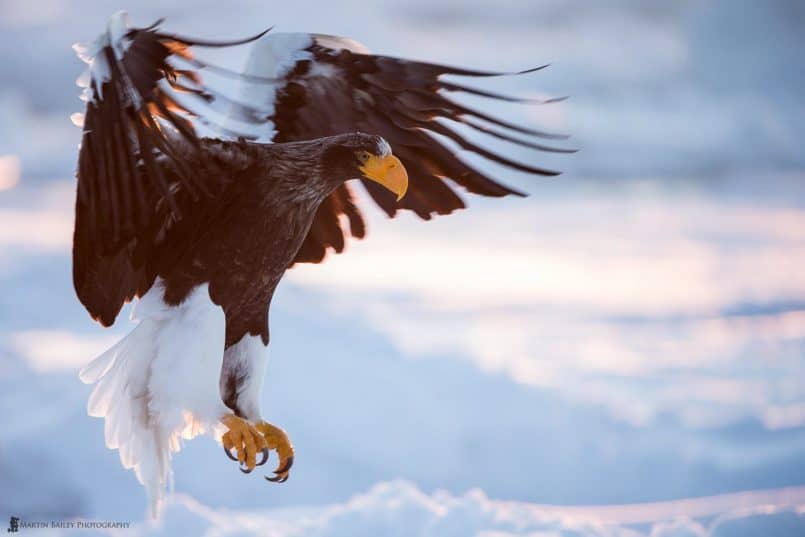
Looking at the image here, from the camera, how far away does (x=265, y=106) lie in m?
2.69

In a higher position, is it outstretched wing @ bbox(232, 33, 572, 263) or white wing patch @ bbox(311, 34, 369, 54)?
white wing patch @ bbox(311, 34, 369, 54)

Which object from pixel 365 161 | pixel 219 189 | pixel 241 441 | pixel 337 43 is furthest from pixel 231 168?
pixel 241 441

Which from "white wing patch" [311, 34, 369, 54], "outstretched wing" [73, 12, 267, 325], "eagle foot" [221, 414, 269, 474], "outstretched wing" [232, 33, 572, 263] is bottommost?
"eagle foot" [221, 414, 269, 474]

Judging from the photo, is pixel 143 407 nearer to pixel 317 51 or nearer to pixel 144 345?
pixel 144 345

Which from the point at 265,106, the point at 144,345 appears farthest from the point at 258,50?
the point at 144,345

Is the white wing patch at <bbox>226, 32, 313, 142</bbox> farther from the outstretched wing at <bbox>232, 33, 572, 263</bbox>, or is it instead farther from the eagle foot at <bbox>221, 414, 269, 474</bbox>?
the eagle foot at <bbox>221, 414, 269, 474</bbox>

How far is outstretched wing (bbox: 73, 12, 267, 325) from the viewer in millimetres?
2127

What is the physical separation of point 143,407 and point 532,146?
108cm

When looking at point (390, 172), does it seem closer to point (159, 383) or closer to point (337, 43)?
point (337, 43)

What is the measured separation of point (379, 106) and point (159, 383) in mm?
807

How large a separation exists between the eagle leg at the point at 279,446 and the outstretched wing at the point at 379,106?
62 centimetres

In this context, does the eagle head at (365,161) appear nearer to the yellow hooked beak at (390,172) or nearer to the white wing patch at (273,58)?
the yellow hooked beak at (390,172)

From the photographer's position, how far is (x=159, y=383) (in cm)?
248

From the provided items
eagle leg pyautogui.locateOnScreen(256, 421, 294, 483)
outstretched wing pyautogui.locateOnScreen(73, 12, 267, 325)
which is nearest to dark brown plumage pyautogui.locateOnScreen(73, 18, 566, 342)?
outstretched wing pyautogui.locateOnScreen(73, 12, 267, 325)
